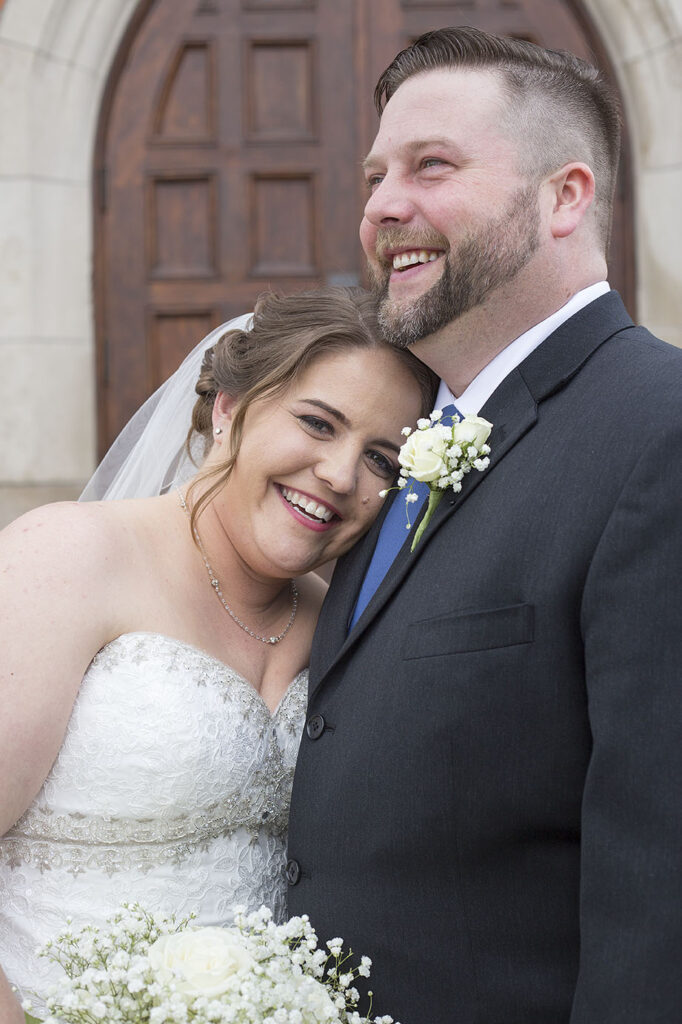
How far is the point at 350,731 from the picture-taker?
7.03 ft

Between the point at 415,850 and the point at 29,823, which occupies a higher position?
the point at 415,850

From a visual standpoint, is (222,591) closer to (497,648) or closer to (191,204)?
(497,648)

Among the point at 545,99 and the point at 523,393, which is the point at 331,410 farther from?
the point at 545,99

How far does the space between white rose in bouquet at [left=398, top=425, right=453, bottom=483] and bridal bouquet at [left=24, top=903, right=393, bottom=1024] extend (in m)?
0.81

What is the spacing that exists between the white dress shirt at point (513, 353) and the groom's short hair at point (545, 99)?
20cm

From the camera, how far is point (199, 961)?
1.80 meters

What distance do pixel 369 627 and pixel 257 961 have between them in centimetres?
66

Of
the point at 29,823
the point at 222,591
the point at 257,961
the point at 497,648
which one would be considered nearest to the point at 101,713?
the point at 29,823

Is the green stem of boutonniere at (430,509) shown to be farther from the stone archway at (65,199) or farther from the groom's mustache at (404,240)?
the stone archway at (65,199)

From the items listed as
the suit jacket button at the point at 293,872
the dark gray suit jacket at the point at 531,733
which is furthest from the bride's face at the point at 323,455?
the suit jacket button at the point at 293,872

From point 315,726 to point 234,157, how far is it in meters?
3.89

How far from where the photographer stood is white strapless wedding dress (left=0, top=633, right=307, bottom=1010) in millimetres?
2445

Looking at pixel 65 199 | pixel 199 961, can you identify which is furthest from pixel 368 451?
pixel 65 199

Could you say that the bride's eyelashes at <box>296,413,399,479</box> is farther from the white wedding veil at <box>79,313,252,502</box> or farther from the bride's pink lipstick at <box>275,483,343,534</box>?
the white wedding veil at <box>79,313,252,502</box>
